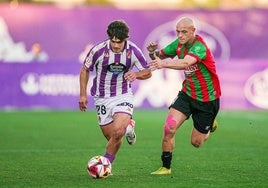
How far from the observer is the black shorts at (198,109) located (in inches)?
457

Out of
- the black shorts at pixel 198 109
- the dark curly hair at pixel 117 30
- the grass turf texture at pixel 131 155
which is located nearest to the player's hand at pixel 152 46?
the dark curly hair at pixel 117 30

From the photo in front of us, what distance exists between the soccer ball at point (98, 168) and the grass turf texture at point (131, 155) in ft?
0.31

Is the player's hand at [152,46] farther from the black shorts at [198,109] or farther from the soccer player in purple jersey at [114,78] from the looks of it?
the black shorts at [198,109]

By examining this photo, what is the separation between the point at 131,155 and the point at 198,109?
225cm

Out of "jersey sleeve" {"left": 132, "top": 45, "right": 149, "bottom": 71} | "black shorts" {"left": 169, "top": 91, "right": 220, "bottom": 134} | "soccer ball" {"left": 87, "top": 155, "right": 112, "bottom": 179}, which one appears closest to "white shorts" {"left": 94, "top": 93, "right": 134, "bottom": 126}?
"jersey sleeve" {"left": 132, "top": 45, "right": 149, "bottom": 71}

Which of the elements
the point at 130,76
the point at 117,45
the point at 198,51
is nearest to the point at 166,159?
the point at 130,76

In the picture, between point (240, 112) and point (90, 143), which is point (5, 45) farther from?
point (90, 143)

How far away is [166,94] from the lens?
24.9 m

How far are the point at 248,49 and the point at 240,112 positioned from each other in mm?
6898

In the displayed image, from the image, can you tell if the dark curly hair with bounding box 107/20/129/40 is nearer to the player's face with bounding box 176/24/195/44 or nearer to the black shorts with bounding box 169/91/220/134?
the player's face with bounding box 176/24/195/44

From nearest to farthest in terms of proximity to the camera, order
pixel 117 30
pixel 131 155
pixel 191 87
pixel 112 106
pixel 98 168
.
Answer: pixel 98 168, pixel 117 30, pixel 112 106, pixel 191 87, pixel 131 155

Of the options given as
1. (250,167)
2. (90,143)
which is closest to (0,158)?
(90,143)

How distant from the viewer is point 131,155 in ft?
44.7

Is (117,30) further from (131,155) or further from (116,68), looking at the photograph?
(131,155)
